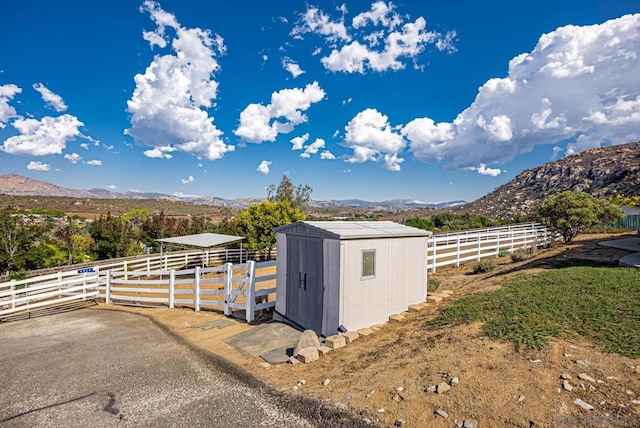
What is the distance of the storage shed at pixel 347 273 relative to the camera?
6.80 m

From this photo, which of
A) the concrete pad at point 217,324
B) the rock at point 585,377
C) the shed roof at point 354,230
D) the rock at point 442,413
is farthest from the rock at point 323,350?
the rock at point 585,377

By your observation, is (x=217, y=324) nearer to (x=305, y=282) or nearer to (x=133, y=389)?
(x=305, y=282)

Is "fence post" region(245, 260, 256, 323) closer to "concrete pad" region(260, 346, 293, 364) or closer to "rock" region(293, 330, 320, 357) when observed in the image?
"concrete pad" region(260, 346, 293, 364)

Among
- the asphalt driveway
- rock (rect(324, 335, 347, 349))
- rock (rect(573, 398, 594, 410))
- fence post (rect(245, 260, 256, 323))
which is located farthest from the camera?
fence post (rect(245, 260, 256, 323))

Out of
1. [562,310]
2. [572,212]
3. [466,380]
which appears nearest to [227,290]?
[466,380]

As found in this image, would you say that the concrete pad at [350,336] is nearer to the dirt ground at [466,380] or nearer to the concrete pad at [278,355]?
the dirt ground at [466,380]

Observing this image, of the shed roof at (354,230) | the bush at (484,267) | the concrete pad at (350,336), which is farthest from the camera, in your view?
the bush at (484,267)

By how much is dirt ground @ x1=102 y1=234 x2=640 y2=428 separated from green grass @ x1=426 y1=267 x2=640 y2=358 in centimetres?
28

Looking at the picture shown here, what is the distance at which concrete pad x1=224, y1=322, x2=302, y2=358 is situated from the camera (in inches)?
258

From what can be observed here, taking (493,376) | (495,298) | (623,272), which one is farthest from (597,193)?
(493,376)

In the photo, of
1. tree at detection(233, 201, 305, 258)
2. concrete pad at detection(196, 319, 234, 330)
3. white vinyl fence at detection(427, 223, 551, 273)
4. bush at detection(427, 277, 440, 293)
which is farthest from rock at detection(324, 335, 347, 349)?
tree at detection(233, 201, 305, 258)

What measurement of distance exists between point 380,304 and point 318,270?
5.04ft

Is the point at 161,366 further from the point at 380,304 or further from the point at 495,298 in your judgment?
the point at 495,298

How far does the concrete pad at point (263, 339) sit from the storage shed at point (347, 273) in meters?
0.42
